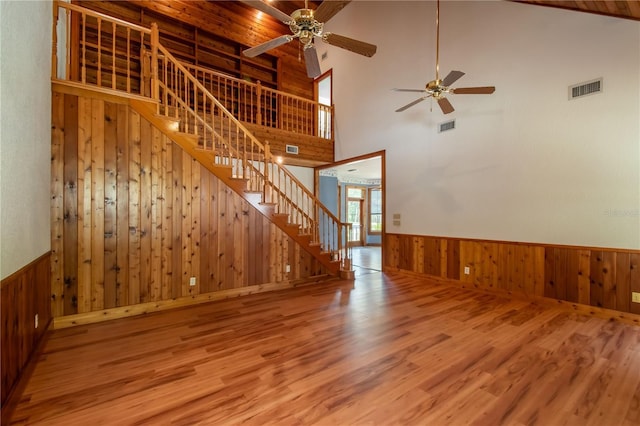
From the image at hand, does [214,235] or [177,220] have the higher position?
[177,220]

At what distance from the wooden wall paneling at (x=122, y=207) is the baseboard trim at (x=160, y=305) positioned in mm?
128

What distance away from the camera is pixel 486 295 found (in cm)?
422

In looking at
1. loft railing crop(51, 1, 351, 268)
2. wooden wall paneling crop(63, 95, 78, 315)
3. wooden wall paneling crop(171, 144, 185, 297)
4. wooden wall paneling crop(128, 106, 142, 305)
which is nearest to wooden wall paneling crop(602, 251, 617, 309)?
loft railing crop(51, 1, 351, 268)

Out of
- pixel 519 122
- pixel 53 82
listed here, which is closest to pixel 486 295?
pixel 519 122

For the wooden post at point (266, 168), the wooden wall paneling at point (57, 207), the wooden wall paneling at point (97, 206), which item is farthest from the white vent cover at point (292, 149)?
the wooden wall paneling at point (57, 207)

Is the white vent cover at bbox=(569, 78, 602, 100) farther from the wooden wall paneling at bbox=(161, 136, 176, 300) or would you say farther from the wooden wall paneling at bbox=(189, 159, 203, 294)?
the wooden wall paneling at bbox=(161, 136, 176, 300)

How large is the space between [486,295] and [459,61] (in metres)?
3.87

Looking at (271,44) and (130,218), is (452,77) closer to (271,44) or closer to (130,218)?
(271,44)

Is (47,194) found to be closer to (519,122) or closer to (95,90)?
(95,90)

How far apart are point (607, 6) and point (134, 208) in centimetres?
589

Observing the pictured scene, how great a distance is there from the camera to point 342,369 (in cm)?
217

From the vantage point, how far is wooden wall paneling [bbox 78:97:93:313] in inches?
123

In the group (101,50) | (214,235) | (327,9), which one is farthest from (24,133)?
(101,50)

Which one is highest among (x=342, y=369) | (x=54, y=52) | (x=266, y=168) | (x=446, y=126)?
(x=54, y=52)
